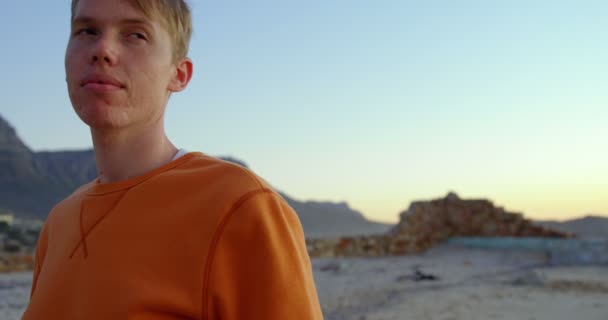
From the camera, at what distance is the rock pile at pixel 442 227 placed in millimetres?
11078

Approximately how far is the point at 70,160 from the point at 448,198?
1251 inches

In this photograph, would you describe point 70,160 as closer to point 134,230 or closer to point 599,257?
point 599,257

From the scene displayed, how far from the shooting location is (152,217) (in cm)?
96

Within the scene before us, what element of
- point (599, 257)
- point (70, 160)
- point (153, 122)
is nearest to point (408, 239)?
point (599, 257)

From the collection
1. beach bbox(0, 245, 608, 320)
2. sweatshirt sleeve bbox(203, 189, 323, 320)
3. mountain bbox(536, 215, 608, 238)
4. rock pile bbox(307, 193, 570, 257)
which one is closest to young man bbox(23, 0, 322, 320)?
sweatshirt sleeve bbox(203, 189, 323, 320)

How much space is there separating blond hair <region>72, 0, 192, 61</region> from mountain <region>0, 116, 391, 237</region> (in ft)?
91.8

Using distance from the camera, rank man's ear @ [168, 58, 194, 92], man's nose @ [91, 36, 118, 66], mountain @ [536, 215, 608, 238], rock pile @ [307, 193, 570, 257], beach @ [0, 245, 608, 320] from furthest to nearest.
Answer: mountain @ [536, 215, 608, 238], rock pile @ [307, 193, 570, 257], beach @ [0, 245, 608, 320], man's ear @ [168, 58, 194, 92], man's nose @ [91, 36, 118, 66]

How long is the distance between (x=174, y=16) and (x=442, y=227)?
11.9 meters

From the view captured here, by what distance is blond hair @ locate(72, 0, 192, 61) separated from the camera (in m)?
1.10

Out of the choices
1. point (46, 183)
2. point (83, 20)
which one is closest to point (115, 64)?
point (83, 20)

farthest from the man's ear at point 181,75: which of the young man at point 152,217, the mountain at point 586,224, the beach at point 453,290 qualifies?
the mountain at point 586,224

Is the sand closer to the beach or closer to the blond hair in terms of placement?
the beach

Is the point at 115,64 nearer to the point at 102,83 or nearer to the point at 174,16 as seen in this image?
the point at 102,83

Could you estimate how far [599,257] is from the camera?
8.50 meters
